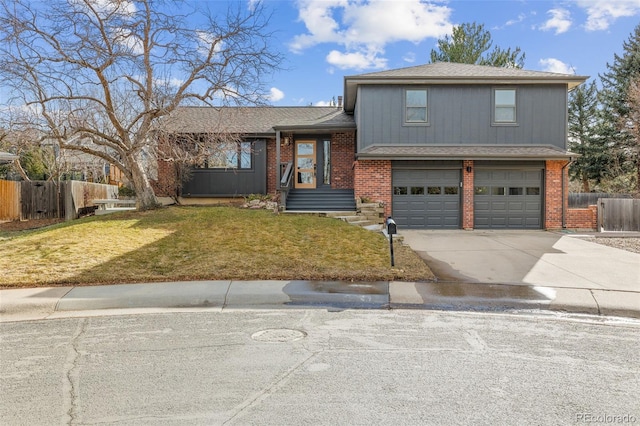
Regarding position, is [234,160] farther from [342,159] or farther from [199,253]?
[199,253]

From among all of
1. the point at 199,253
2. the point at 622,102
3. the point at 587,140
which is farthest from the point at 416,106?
the point at 587,140

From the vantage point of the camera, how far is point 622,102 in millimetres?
25734

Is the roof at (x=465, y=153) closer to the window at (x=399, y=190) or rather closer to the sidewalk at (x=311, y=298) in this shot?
the window at (x=399, y=190)

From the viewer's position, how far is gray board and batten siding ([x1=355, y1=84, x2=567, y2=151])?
14758 millimetres

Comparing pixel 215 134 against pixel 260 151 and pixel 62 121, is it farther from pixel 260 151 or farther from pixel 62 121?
pixel 62 121

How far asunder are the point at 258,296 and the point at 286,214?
7.62m

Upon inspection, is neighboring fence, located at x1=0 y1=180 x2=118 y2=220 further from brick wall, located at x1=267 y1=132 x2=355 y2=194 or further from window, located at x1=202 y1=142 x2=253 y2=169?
brick wall, located at x1=267 y1=132 x2=355 y2=194

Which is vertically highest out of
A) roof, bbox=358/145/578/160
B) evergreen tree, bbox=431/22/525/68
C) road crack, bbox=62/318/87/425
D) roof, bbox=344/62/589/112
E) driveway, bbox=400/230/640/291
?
evergreen tree, bbox=431/22/525/68

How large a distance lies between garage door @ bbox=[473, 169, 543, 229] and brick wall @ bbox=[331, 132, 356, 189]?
5153 millimetres

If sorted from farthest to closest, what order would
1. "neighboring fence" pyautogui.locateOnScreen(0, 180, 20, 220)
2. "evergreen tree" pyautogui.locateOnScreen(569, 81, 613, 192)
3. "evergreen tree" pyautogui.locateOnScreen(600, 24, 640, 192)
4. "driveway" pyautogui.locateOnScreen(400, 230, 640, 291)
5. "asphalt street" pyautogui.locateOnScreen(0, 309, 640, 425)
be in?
1. "evergreen tree" pyautogui.locateOnScreen(569, 81, 613, 192)
2. "evergreen tree" pyautogui.locateOnScreen(600, 24, 640, 192)
3. "neighboring fence" pyautogui.locateOnScreen(0, 180, 20, 220)
4. "driveway" pyautogui.locateOnScreen(400, 230, 640, 291)
5. "asphalt street" pyautogui.locateOnScreen(0, 309, 640, 425)

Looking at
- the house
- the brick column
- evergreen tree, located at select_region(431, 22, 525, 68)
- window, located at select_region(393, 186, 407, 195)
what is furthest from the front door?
evergreen tree, located at select_region(431, 22, 525, 68)

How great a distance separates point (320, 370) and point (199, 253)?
5718 millimetres

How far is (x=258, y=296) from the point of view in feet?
19.6

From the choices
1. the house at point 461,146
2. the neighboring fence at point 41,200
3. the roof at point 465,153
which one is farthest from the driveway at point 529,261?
the neighboring fence at point 41,200
